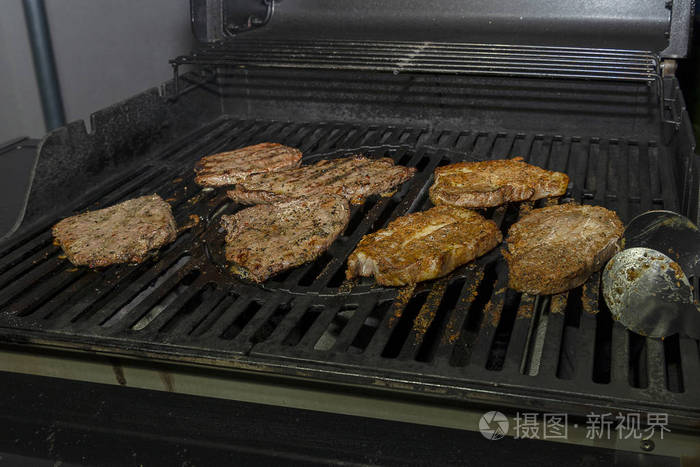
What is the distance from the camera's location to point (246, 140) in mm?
2984

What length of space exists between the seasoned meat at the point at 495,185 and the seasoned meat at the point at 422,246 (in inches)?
5.8

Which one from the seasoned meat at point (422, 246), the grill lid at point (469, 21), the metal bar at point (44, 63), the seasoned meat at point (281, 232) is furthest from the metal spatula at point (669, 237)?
the metal bar at point (44, 63)

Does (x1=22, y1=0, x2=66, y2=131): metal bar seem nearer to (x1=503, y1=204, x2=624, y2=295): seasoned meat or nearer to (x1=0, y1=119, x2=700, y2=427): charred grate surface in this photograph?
(x1=0, y1=119, x2=700, y2=427): charred grate surface

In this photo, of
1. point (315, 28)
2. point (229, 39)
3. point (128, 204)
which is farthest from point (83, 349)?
point (315, 28)

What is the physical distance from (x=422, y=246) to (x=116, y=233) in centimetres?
96

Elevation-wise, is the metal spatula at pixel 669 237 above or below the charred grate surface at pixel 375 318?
above

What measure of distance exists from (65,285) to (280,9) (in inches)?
82.7

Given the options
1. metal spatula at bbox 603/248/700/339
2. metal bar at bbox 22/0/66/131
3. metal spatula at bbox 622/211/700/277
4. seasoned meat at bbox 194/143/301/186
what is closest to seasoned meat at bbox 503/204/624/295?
metal spatula at bbox 622/211/700/277

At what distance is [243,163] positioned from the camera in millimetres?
2562

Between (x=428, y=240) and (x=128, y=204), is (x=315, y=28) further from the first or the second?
(x=428, y=240)

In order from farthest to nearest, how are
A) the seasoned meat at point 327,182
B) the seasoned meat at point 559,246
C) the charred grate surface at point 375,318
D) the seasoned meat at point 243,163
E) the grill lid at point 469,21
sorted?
the grill lid at point 469,21, the seasoned meat at point 243,163, the seasoned meat at point 327,182, the seasoned meat at point 559,246, the charred grate surface at point 375,318

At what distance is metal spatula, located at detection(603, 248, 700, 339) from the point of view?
143 centimetres

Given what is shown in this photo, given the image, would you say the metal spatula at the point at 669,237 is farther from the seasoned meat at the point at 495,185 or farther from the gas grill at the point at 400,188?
the seasoned meat at the point at 495,185

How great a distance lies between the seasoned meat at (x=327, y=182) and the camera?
231cm
